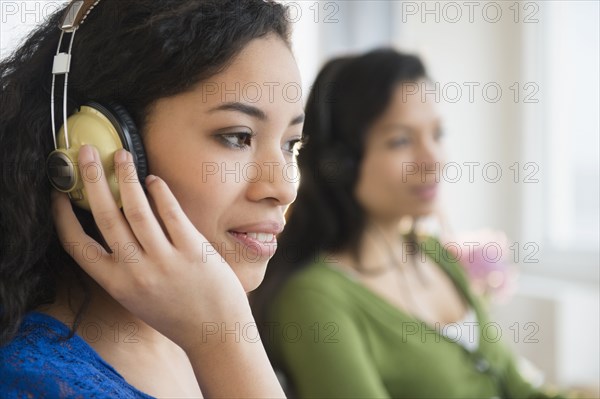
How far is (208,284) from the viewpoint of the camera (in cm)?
84

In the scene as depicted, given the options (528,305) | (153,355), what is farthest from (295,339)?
(528,305)

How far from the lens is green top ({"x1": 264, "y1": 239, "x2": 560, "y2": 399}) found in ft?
5.00

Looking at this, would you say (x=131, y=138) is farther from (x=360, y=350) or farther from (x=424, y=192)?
(x=424, y=192)

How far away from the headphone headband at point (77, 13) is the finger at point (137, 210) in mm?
179

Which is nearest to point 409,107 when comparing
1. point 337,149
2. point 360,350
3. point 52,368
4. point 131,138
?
point 337,149

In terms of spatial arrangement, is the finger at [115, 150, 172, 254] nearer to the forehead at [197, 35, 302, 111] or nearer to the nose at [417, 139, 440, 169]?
the forehead at [197, 35, 302, 111]

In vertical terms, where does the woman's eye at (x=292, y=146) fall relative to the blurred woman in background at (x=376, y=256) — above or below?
above

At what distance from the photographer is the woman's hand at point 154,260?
82 centimetres

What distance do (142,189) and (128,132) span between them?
0.24 feet

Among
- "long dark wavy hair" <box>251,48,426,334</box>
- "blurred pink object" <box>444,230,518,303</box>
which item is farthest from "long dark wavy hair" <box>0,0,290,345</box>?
"blurred pink object" <box>444,230,518,303</box>

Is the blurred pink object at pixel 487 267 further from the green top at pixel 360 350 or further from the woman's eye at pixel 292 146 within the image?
the woman's eye at pixel 292 146

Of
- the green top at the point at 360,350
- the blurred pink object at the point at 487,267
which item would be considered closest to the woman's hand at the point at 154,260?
the green top at the point at 360,350

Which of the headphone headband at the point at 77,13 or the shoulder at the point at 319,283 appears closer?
the headphone headband at the point at 77,13

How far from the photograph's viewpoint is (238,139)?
889 millimetres
